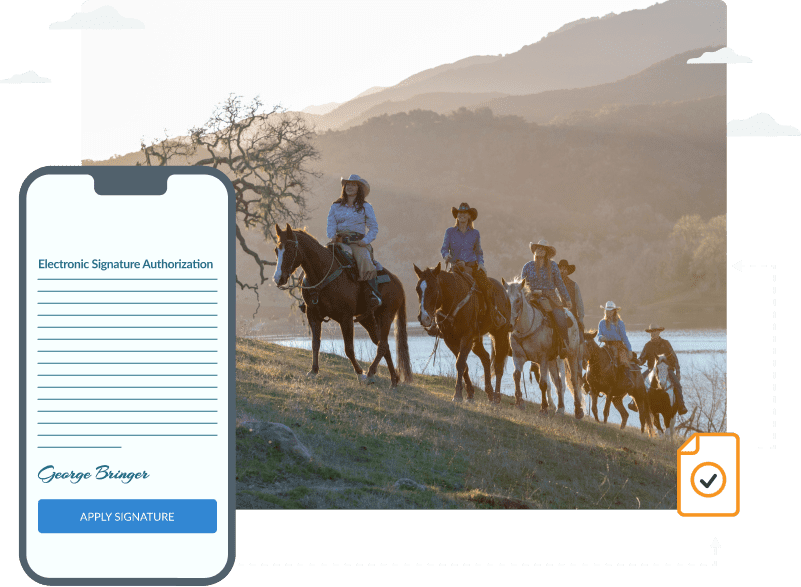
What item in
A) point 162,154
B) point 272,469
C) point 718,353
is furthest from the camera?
point 162,154

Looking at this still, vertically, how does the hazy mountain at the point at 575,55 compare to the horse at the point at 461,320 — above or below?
above

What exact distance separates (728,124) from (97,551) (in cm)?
725

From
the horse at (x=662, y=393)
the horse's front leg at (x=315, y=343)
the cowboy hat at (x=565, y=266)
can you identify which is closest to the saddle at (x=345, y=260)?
the horse's front leg at (x=315, y=343)

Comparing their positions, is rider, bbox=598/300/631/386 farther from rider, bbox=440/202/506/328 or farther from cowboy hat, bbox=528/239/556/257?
rider, bbox=440/202/506/328

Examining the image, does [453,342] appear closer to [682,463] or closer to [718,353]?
[718,353]

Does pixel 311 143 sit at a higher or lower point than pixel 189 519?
higher

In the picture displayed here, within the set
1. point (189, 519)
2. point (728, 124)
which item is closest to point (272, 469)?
point (189, 519)

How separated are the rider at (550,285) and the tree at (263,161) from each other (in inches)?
242

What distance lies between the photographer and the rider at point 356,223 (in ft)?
36.3

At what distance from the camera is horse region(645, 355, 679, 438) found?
12.0m

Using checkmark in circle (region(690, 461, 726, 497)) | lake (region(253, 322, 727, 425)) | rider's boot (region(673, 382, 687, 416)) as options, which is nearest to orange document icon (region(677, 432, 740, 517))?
checkmark in circle (region(690, 461, 726, 497))

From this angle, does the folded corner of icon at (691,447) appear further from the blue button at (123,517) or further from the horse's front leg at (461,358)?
the horse's front leg at (461,358)

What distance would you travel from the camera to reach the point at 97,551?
436 cm

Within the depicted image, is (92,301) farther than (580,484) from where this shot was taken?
No
